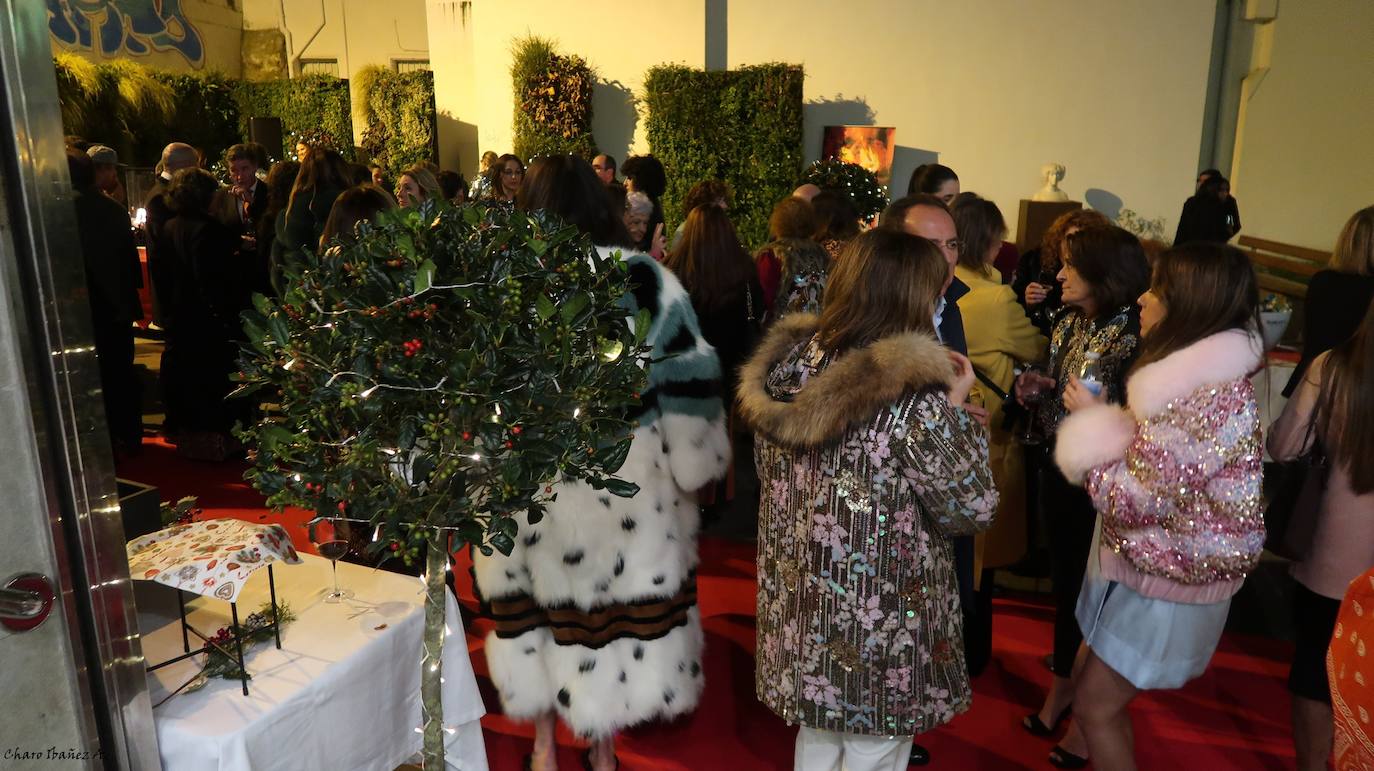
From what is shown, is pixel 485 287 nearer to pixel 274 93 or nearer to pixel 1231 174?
pixel 1231 174

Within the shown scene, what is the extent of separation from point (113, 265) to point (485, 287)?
13.9 ft

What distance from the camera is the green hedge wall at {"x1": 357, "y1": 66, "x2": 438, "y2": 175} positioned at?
41.3ft

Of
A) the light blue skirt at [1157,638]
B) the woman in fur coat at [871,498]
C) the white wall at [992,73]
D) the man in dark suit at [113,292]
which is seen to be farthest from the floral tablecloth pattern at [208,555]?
the white wall at [992,73]

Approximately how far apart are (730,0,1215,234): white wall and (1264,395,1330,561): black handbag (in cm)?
764

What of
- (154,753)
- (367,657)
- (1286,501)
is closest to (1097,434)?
(1286,501)

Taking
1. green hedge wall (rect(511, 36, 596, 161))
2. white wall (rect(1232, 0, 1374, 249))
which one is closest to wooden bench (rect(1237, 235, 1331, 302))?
white wall (rect(1232, 0, 1374, 249))

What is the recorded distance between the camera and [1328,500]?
212 centimetres

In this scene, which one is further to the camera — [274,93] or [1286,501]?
[274,93]

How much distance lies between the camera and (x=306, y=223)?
403cm

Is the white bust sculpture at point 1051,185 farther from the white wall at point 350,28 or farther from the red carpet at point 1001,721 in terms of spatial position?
the white wall at point 350,28

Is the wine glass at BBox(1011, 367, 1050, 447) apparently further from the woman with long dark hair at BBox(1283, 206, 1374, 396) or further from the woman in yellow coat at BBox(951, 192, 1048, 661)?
the woman with long dark hair at BBox(1283, 206, 1374, 396)

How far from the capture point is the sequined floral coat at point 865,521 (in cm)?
177

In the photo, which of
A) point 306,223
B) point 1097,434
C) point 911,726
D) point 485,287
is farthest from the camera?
point 306,223

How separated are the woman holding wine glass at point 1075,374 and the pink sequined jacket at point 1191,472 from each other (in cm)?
52
